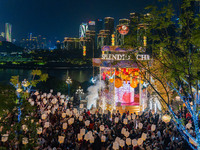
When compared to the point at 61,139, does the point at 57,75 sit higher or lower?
higher

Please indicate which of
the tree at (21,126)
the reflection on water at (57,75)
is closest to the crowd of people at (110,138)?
the tree at (21,126)

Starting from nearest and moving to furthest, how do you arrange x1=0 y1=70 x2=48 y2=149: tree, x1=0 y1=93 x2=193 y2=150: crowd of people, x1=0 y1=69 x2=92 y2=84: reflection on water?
x1=0 y1=70 x2=48 y2=149: tree → x1=0 y1=93 x2=193 y2=150: crowd of people → x1=0 y1=69 x2=92 y2=84: reflection on water

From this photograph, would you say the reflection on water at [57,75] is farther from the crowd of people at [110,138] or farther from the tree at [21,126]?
the tree at [21,126]

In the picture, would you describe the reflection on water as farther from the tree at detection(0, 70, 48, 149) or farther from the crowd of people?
the tree at detection(0, 70, 48, 149)

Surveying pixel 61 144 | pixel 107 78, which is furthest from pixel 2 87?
pixel 107 78

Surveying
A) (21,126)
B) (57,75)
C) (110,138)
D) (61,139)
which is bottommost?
(110,138)

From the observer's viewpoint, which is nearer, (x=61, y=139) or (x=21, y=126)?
(x=21, y=126)

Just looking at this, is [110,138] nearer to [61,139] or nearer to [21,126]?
[61,139]

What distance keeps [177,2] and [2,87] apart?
17.9 feet

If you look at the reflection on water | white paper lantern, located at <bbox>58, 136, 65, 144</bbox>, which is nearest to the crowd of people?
white paper lantern, located at <bbox>58, 136, 65, 144</bbox>

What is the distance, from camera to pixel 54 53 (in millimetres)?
87688

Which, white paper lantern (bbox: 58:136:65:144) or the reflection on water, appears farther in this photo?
the reflection on water

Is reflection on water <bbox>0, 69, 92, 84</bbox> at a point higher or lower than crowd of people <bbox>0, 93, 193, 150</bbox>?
higher

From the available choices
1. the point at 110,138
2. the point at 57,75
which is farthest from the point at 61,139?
the point at 57,75
